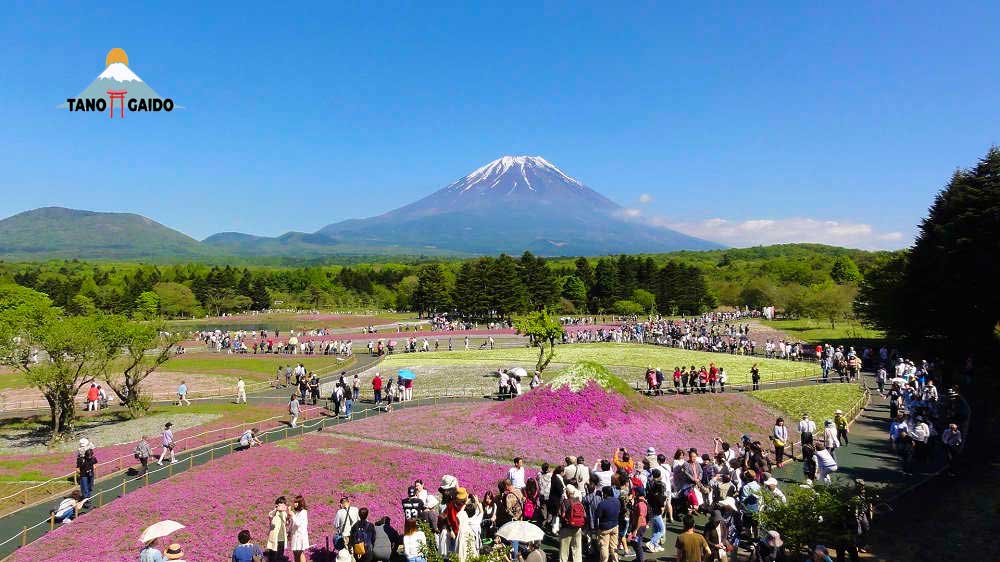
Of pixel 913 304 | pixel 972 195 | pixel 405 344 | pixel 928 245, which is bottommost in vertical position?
pixel 405 344

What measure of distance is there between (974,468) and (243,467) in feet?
74.4

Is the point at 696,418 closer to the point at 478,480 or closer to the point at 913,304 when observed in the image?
the point at 478,480

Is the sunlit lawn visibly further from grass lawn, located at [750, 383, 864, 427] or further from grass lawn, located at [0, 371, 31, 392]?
grass lawn, located at [0, 371, 31, 392]

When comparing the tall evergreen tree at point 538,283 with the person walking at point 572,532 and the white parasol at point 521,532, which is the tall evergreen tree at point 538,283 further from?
the white parasol at point 521,532

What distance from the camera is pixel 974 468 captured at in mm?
17359

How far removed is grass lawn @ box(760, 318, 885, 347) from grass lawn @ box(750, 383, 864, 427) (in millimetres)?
21594

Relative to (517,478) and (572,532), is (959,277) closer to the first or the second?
(517,478)

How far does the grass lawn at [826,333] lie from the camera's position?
50.1 m

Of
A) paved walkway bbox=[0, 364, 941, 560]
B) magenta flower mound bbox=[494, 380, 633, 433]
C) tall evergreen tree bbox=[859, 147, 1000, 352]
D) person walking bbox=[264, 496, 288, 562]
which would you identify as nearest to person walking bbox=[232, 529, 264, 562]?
person walking bbox=[264, 496, 288, 562]

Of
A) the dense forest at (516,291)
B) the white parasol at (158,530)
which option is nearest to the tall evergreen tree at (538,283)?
the dense forest at (516,291)

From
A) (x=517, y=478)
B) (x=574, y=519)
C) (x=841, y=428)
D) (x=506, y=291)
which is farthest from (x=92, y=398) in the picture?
(x=506, y=291)

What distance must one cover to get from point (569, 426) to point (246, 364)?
3312cm

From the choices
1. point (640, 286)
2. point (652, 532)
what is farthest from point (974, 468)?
point (640, 286)

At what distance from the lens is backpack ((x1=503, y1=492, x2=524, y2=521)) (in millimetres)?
12078
